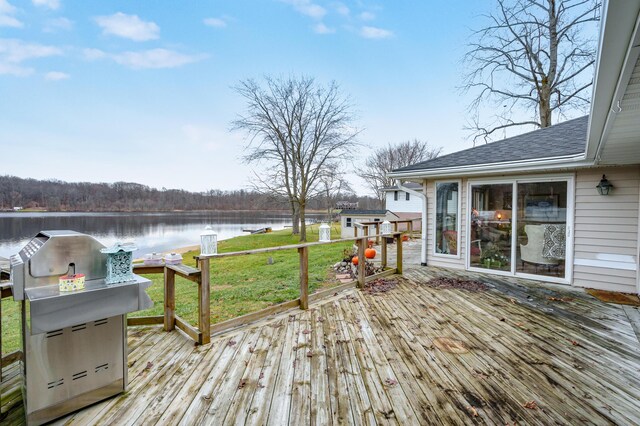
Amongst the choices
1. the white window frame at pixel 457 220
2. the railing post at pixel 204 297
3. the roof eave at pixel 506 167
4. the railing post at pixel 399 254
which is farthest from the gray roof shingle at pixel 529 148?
the railing post at pixel 204 297

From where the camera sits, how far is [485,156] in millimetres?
5637

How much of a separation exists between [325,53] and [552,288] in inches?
428

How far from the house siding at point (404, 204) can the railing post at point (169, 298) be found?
1916 cm

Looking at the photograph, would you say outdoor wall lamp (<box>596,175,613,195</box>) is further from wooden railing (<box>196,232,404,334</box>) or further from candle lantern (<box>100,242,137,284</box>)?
candle lantern (<box>100,242,137,284</box>)

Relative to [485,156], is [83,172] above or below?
above

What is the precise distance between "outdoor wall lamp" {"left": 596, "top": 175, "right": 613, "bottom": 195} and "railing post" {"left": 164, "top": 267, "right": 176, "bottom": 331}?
6.16 m

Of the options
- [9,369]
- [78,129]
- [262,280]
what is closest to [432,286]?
[262,280]

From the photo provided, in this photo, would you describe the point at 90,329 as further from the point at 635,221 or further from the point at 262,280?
the point at 635,221

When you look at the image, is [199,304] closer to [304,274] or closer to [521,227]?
[304,274]

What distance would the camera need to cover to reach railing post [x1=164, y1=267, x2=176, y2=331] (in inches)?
114

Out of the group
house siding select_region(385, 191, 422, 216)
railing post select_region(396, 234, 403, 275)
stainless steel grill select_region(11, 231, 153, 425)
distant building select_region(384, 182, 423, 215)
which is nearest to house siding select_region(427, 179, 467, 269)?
railing post select_region(396, 234, 403, 275)

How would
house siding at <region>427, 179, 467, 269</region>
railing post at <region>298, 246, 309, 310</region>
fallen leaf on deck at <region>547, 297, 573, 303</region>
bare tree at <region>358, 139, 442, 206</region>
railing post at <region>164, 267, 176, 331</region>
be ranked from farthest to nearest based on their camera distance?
bare tree at <region>358, 139, 442, 206</region>, house siding at <region>427, 179, 467, 269</region>, fallen leaf on deck at <region>547, 297, 573, 303</region>, railing post at <region>298, 246, 309, 310</region>, railing post at <region>164, 267, 176, 331</region>

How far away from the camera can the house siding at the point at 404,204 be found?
67.2ft

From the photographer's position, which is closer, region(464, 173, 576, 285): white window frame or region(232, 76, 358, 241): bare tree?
region(464, 173, 576, 285): white window frame
